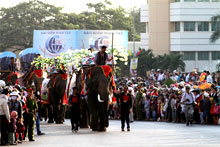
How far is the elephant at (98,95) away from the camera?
24.6 m

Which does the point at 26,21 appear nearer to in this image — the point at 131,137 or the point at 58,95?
the point at 58,95

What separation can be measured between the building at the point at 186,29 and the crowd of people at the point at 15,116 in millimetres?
57938

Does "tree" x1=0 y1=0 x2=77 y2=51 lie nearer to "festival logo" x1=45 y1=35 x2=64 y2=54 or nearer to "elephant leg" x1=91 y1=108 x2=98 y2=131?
"festival logo" x1=45 y1=35 x2=64 y2=54

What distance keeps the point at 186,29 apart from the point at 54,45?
578 inches

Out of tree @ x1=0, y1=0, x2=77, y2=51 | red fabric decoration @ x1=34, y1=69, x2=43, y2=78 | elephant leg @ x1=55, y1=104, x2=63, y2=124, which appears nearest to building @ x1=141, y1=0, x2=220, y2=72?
tree @ x1=0, y1=0, x2=77, y2=51

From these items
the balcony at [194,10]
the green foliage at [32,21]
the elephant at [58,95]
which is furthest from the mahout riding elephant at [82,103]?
the green foliage at [32,21]

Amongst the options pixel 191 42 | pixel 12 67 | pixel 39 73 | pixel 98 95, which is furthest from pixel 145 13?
pixel 98 95

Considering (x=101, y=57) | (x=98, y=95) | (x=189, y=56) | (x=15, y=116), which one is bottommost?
(x=15, y=116)

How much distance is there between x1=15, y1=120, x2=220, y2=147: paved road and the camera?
20312 millimetres

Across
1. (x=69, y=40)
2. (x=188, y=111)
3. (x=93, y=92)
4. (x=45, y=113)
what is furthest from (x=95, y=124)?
(x=69, y=40)

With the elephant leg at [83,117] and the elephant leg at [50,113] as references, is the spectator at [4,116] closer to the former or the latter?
the elephant leg at [83,117]

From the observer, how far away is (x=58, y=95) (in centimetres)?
3016

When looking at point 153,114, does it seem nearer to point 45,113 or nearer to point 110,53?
point 45,113

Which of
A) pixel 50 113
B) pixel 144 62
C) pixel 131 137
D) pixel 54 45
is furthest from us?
pixel 54 45
